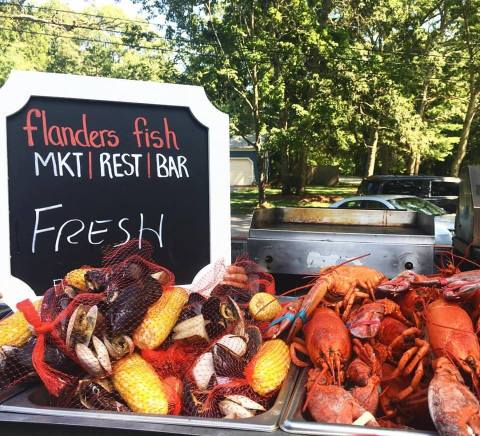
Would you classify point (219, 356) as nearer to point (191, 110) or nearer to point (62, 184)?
point (62, 184)

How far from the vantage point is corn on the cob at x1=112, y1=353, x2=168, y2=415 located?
1.75 metres

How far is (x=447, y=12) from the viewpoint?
75.4 feet

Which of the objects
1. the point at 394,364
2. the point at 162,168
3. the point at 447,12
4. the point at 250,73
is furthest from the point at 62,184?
the point at 447,12

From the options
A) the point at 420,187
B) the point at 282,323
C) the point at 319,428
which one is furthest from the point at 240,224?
the point at 319,428

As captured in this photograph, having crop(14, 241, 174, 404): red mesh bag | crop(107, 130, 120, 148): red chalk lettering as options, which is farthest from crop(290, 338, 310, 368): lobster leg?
crop(107, 130, 120, 148): red chalk lettering

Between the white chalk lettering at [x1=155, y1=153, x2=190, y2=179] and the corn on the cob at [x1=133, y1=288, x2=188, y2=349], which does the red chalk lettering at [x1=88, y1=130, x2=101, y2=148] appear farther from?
the corn on the cob at [x1=133, y1=288, x2=188, y2=349]

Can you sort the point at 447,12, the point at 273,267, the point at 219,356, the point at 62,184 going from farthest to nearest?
the point at 447,12 < the point at 273,267 < the point at 62,184 < the point at 219,356

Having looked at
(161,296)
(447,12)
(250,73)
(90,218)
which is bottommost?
(161,296)

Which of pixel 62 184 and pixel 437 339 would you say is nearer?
pixel 437 339

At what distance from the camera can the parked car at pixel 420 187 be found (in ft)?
46.6

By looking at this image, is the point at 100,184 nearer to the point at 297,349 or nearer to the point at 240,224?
the point at 297,349

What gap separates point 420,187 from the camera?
47.4 ft

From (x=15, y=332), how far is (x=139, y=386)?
0.68m

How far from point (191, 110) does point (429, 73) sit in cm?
2473
